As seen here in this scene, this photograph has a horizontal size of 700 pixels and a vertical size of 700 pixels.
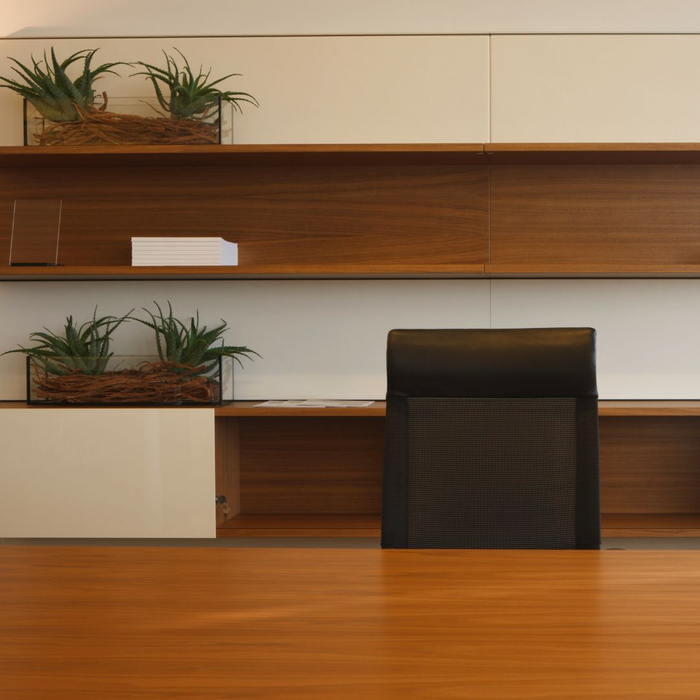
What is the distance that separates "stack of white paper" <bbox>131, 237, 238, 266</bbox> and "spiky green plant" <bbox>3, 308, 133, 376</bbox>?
329mm

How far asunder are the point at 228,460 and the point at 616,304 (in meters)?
1.63

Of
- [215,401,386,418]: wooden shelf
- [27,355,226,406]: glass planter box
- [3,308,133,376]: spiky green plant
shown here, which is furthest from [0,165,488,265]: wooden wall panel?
[215,401,386,418]: wooden shelf

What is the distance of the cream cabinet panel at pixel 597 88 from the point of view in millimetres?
3158

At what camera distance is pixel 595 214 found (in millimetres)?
3211

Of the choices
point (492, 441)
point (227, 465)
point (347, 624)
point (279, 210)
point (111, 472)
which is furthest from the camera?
point (279, 210)

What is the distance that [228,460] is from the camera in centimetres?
316

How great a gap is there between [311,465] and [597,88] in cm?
184

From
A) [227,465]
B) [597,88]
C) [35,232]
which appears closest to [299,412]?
[227,465]

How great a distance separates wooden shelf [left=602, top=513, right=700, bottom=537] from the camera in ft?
9.52

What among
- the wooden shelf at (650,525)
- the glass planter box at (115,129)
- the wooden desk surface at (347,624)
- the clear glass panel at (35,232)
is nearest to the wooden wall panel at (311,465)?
the wooden shelf at (650,525)

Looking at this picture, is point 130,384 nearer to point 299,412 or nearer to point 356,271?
point 299,412

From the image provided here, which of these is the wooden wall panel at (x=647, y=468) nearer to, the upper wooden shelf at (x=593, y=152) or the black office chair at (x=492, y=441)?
the upper wooden shelf at (x=593, y=152)

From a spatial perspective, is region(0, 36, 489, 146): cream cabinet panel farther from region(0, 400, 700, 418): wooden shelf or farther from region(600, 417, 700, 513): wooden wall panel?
region(600, 417, 700, 513): wooden wall panel

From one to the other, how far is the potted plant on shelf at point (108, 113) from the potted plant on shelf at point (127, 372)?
68cm
